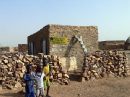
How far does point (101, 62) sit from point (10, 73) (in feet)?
18.1

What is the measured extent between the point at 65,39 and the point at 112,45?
14025 millimetres

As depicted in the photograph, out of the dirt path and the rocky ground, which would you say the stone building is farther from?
the dirt path

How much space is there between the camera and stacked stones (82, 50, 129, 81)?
61.7 ft

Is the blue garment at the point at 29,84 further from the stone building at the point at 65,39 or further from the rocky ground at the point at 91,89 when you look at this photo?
the stone building at the point at 65,39

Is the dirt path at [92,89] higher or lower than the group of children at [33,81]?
lower

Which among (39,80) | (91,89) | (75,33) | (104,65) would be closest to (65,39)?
(75,33)

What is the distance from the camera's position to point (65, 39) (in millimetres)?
21984

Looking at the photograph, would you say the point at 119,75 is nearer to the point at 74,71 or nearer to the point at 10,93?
the point at 74,71

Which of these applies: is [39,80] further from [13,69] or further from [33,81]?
[13,69]

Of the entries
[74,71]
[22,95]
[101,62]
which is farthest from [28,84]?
[74,71]

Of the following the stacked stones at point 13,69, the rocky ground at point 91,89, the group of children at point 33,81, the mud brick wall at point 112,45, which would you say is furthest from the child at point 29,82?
the mud brick wall at point 112,45

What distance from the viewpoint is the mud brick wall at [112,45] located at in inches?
1368

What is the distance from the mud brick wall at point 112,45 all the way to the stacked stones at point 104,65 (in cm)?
1440

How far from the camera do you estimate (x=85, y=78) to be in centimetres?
1852
